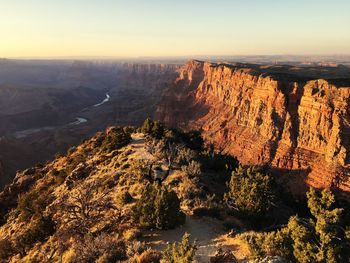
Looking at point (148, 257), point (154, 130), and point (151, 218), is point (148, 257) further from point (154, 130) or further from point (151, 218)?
point (154, 130)

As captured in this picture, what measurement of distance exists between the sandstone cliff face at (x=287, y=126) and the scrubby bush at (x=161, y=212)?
120ft

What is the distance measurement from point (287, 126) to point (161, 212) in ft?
152

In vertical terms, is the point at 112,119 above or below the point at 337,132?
below

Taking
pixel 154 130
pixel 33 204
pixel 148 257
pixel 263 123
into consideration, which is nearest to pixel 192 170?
pixel 148 257

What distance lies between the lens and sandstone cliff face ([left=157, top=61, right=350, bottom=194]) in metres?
47.8

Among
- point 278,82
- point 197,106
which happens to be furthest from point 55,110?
point 278,82

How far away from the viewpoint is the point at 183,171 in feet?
79.3

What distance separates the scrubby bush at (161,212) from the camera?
15.2 m

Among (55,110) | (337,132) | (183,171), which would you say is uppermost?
(183,171)

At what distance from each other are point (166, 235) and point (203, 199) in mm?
4596

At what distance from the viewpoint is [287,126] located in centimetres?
5712

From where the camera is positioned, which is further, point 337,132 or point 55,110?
point 55,110

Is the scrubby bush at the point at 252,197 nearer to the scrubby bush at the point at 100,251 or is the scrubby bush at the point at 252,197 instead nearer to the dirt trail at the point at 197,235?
the dirt trail at the point at 197,235

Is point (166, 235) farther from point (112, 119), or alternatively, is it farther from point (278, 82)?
point (112, 119)
